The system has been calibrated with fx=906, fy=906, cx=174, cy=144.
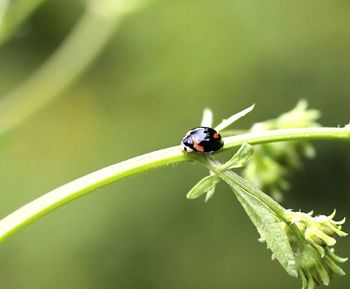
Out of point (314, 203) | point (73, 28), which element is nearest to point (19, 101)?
point (314, 203)

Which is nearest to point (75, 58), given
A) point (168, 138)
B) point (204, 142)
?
point (204, 142)

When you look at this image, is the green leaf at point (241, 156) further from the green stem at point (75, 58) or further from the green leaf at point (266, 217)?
the green stem at point (75, 58)

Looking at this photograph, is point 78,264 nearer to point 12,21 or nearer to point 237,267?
point 237,267

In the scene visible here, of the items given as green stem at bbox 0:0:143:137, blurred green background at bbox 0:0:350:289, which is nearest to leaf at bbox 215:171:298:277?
green stem at bbox 0:0:143:137

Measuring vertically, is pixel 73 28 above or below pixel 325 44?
above

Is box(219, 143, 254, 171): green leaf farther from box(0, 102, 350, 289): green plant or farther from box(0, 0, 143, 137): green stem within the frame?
box(0, 0, 143, 137): green stem

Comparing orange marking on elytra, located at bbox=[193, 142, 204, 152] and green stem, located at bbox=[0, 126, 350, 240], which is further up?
orange marking on elytra, located at bbox=[193, 142, 204, 152]

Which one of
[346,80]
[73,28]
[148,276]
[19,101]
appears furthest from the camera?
[73,28]
